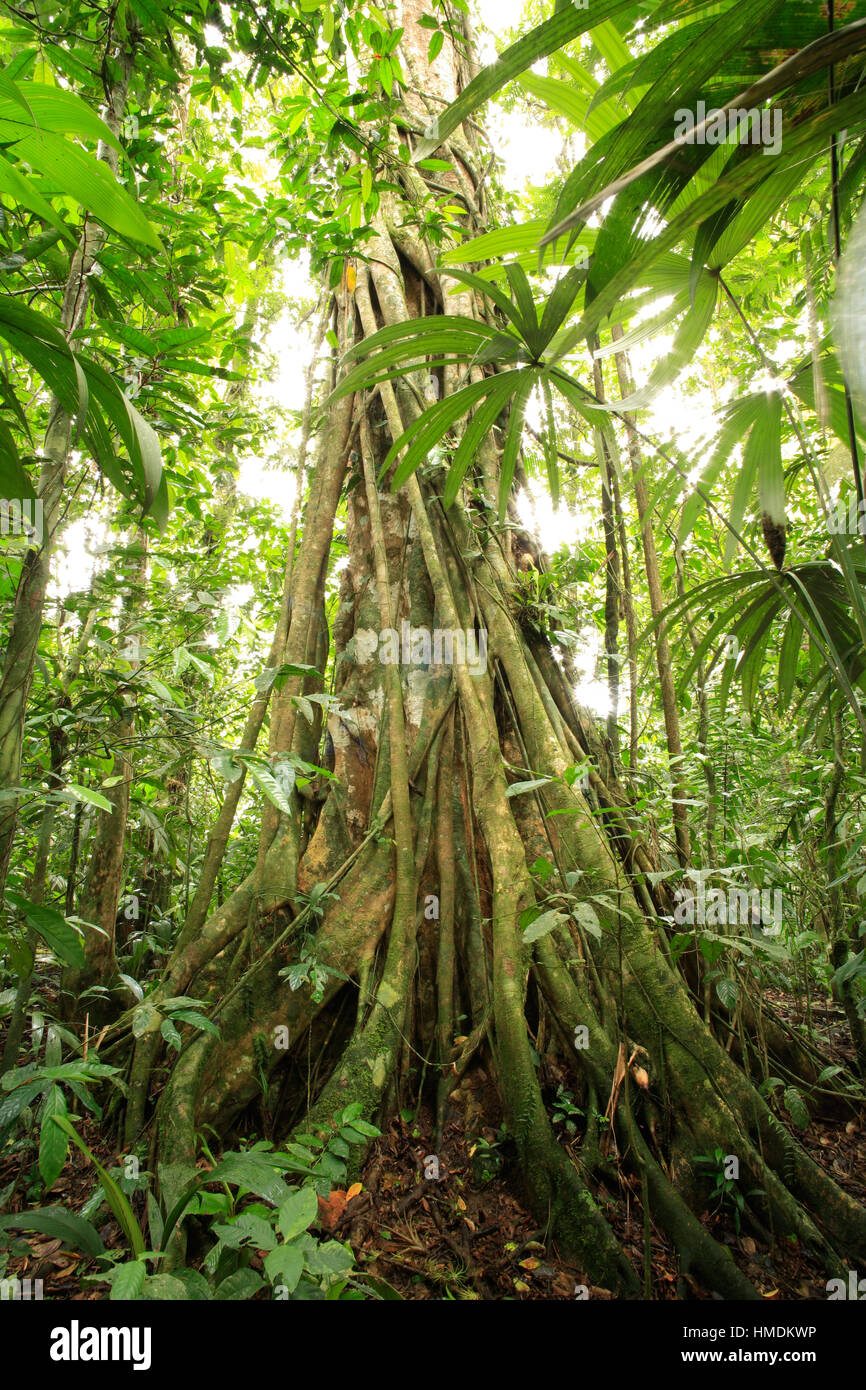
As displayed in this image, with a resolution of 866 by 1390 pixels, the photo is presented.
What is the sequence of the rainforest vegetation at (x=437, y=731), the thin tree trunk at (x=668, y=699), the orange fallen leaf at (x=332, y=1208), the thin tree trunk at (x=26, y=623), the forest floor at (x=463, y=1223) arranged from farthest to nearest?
the thin tree trunk at (x=668, y=699) < the orange fallen leaf at (x=332, y=1208) < the forest floor at (x=463, y=1223) < the thin tree trunk at (x=26, y=623) < the rainforest vegetation at (x=437, y=731)

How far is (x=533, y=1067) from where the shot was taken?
1658mm

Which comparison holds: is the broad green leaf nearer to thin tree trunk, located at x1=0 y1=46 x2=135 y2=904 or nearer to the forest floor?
the forest floor

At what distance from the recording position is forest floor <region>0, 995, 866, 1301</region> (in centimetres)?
137

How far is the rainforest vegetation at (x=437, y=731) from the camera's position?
0.84 metres

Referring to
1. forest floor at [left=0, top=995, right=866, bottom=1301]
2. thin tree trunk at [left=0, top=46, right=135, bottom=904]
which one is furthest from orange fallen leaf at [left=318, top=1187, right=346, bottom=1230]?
thin tree trunk at [left=0, top=46, right=135, bottom=904]

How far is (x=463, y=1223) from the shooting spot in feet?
5.02

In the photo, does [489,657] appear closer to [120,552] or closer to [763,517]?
[120,552]

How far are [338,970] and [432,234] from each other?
97.7 inches

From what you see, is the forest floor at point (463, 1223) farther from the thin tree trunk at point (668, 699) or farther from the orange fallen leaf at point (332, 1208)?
the thin tree trunk at point (668, 699)

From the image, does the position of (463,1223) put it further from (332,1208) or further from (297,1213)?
(297,1213)

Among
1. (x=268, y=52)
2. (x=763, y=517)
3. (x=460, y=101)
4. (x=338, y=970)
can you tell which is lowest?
(x=338, y=970)

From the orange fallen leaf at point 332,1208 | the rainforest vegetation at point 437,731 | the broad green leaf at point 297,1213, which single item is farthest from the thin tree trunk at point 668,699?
the broad green leaf at point 297,1213
